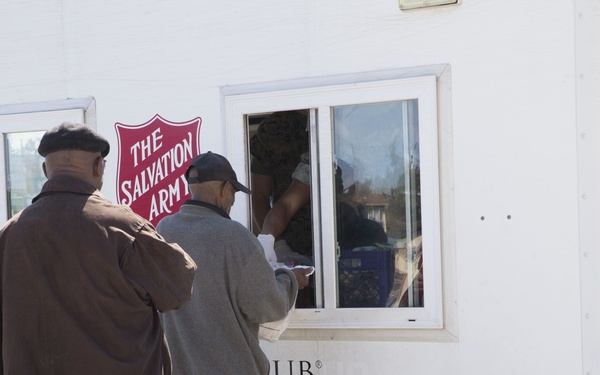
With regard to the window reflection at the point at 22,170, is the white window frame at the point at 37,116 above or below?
above

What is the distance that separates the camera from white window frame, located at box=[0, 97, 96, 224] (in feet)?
14.1

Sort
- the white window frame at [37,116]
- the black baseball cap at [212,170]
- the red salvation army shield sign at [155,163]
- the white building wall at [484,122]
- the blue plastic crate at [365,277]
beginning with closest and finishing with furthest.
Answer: the white building wall at [484,122] < the black baseball cap at [212,170] < the blue plastic crate at [365,277] < the red salvation army shield sign at [155,163] < the white window frame at [37,116]

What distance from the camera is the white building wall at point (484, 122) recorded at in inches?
133

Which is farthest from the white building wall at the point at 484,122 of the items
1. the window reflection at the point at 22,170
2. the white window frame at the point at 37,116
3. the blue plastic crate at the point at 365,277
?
the window reflection at the point at 22,170

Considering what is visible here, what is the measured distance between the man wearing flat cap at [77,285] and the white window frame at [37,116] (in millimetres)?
1459

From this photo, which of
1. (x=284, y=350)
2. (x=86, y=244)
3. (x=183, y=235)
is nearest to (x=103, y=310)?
(x=86, y=244)

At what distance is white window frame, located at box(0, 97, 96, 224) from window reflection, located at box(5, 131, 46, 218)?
0.09 feet

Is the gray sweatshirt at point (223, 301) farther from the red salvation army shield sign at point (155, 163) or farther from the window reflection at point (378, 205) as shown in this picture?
the red salvation army shield sign at point (155, 163)


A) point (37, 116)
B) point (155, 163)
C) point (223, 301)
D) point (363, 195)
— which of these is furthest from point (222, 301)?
point (37, 116)

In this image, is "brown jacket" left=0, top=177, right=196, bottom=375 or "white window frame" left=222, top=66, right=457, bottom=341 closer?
"brown jacket" left=0, top=177, right=196, bottom=375

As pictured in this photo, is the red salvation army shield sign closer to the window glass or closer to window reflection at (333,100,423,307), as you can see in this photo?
the window glass

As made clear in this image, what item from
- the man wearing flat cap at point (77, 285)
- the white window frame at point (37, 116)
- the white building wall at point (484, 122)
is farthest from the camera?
the white window frame at point (37, 116)

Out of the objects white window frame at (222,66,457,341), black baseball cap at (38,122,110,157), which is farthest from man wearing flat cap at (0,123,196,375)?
white window frame at (222,66,457,341)

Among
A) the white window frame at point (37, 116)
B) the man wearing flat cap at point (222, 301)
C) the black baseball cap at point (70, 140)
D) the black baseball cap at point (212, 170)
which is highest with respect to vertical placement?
the white window frame at point (37, 116)
